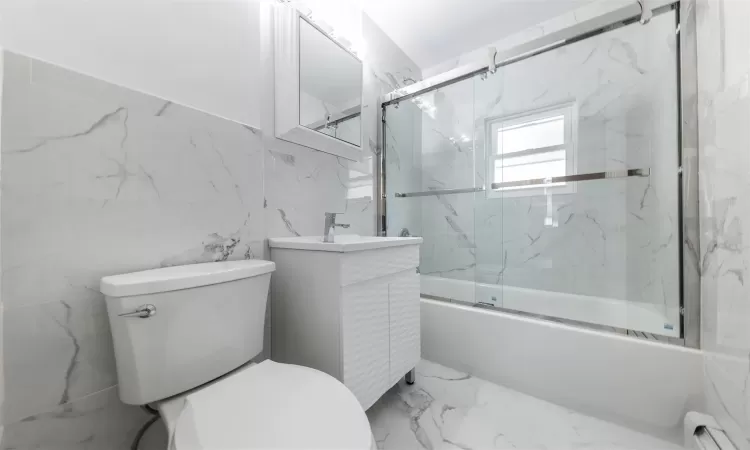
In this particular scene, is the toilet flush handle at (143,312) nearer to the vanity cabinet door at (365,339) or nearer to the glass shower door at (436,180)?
the vanity cabinet door at (365,339)

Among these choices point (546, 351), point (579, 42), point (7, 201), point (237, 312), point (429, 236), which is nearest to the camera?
point (7, 201)

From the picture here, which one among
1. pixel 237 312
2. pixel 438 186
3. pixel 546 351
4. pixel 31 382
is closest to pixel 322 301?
pixel 237 312

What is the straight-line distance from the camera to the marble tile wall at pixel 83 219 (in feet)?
2.19

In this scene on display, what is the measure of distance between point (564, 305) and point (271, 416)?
1.76 m

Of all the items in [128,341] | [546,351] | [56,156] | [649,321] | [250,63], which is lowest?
[546,351]

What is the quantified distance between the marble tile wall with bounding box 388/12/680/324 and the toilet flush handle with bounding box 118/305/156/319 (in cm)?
153

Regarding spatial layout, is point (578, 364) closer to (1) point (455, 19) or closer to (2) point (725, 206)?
(2) point (725, 206)

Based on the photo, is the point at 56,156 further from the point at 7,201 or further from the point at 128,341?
the point at 128,341

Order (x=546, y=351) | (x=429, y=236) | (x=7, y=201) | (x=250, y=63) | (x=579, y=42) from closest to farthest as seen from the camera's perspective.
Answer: (x=7, y=201) < (x=250, y=63) < (x=546, y=351) < (x=579, y=42) < (x=429, y=236)

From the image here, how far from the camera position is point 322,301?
1.03 metres

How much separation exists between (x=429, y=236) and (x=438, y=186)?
1.33 ft

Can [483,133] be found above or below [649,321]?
above

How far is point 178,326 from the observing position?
29.8 inches

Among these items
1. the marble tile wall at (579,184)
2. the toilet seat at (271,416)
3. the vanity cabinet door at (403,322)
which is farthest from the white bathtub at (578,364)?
the toilet seat at (271,416)
